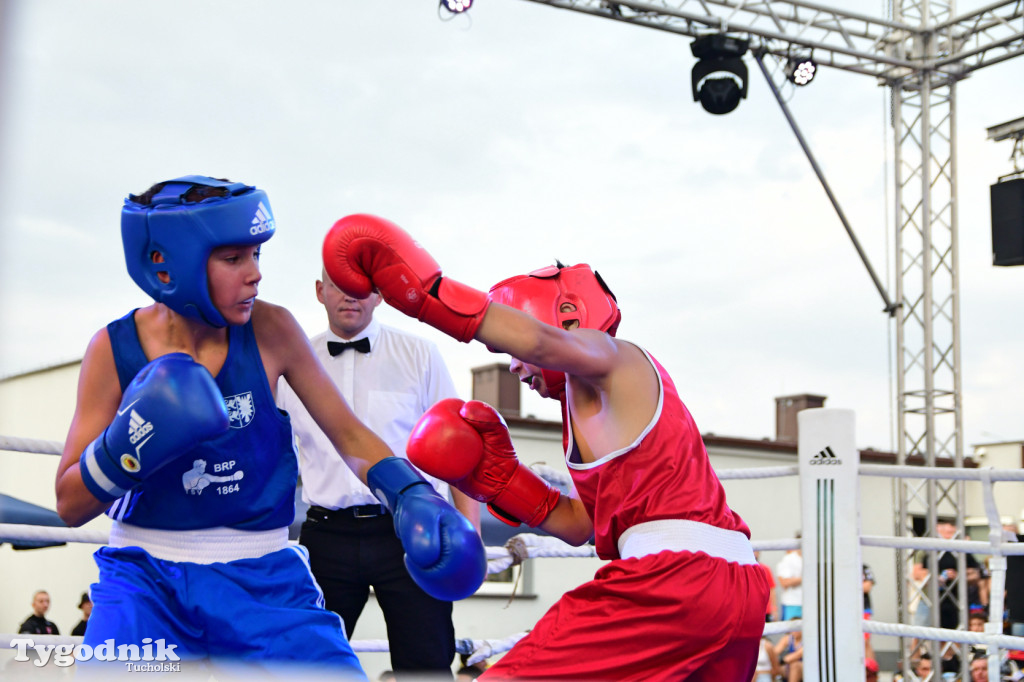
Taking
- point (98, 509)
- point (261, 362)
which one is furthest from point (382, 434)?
point (98, 509)

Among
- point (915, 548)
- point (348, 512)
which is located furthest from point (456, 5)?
point (915, 548)

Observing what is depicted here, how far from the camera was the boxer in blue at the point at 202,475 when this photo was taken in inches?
61.5

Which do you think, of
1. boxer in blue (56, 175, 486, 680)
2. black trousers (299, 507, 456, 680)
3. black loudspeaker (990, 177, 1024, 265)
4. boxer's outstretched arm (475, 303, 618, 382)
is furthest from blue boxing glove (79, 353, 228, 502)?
black loudspeaker (990, 177, 1024, 265)

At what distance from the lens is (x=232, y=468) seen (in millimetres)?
1741

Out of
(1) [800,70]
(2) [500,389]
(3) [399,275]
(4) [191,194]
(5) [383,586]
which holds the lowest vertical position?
(5) [383,586]

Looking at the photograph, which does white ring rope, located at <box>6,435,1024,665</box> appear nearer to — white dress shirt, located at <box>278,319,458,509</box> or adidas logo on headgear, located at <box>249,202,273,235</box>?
white dress shirt, located at <box>278,319,458,509</box>

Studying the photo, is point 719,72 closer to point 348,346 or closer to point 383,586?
point 348,346

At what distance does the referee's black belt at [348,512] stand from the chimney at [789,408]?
12772 millimetres

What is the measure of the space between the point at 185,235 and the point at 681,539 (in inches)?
40.6

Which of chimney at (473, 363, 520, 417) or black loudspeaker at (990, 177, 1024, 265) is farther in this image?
chimney at (473, 363, 520, 417)

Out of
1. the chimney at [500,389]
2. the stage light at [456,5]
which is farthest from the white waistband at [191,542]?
the chimney at [500,389]

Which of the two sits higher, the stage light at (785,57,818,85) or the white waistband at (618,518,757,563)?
the stage light at (785,57,818,85)

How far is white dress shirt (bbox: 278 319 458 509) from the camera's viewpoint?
8.48 feet

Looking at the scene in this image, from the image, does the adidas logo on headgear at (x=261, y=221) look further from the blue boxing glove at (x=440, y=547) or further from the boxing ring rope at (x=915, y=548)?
the boxing ring rope at (x=915, y=548)
